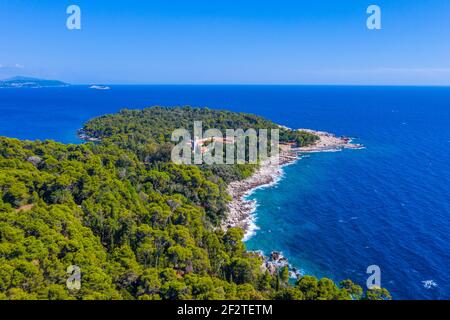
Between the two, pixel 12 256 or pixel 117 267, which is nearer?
pixel 12 256

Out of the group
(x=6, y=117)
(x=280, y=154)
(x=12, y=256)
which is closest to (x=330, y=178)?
(x=280, y=154)

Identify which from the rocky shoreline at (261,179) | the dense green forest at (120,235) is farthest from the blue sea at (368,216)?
the dense green forest at (120,235)

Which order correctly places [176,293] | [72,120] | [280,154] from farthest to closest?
[72,120] → [280,154] → [176,293]

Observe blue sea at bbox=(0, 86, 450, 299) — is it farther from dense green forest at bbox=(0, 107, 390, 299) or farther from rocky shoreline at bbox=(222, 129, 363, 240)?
dense green forest at bbox=(0, 107, 390, 299)

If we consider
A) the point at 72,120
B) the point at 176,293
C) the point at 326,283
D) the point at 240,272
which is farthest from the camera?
the point at 72,120

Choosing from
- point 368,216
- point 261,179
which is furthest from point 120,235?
point 261,179

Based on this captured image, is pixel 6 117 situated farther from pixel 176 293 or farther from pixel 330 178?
pixel 176 293

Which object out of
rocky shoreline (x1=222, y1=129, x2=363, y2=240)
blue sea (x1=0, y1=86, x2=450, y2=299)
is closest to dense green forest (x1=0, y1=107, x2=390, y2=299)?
rocky shoreline (x1=222, y1=129, x2=363, y2=240)
